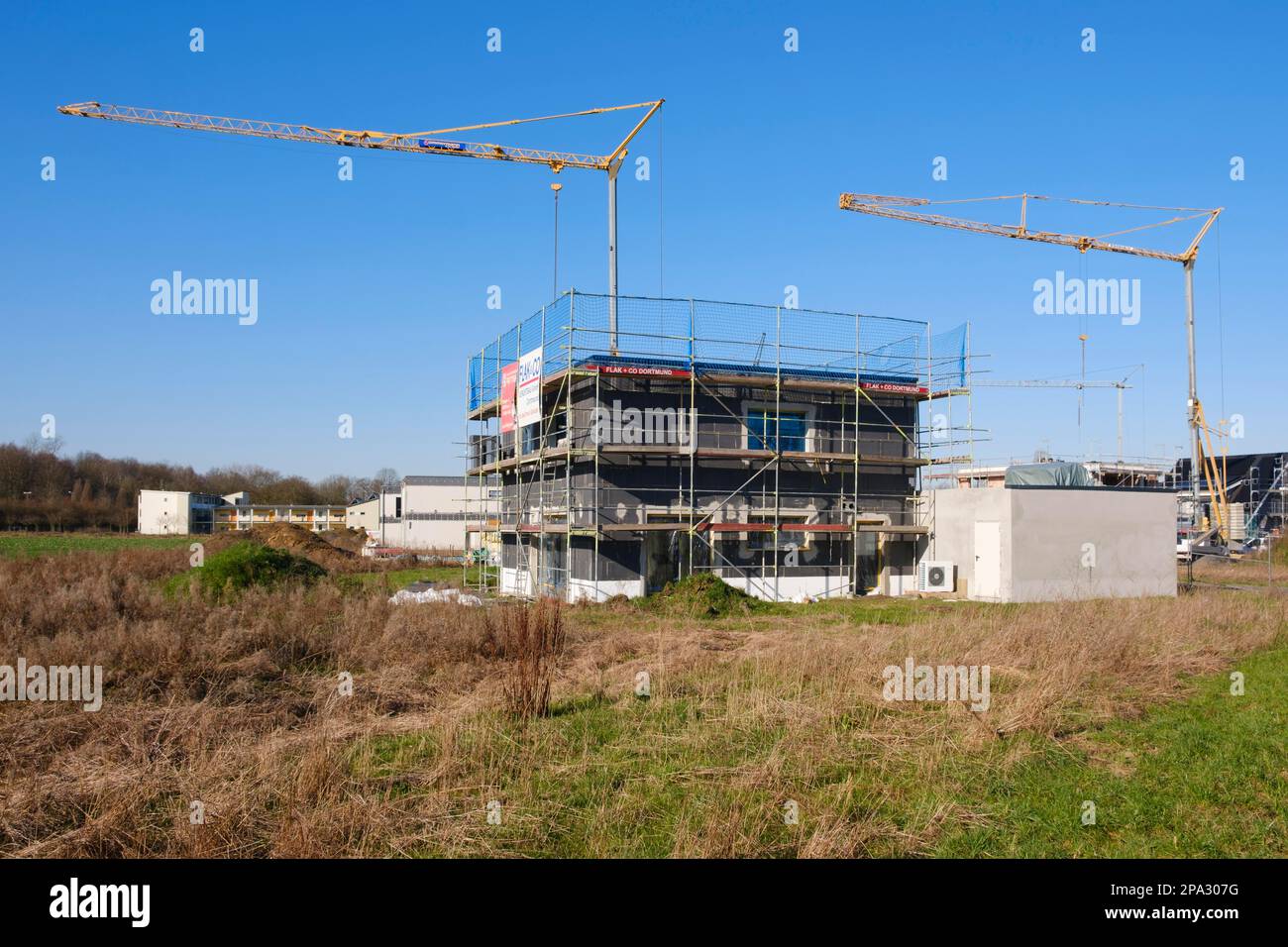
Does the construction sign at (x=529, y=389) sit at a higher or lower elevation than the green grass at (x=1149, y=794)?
higher

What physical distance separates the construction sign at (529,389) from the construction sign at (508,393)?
1.85 feet

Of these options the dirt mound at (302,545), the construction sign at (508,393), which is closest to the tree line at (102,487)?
the dirt mound at (302,545)

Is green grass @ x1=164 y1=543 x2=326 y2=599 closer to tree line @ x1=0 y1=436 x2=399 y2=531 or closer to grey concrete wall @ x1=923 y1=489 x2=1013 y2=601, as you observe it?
grey concrete wall @ x1=923 y1=489 x2=1013 y2=601

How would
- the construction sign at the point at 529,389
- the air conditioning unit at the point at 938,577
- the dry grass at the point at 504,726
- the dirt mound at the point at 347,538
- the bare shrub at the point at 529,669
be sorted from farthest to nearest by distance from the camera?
the dirt mound at the point at 347,538 < the air conditioning unit at the point at 938,577 < the construction sign at the point at 529,389 < the bare shrub at the point at 529,669 < the dry grass at the point at 504,726

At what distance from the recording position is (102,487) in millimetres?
87625

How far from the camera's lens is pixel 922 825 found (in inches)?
253

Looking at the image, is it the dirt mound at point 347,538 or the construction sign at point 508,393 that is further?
the dirt mound at point 347,538

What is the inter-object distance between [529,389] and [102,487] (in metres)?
82.6

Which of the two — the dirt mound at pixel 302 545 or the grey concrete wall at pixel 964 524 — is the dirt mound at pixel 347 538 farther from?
the grey concrete wall at pixel 964 524

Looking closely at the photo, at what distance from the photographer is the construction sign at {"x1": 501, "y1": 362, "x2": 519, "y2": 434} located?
24.5 m

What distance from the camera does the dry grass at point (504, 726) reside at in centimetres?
609

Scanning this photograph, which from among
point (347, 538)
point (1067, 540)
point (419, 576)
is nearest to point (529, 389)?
point (419, 576)

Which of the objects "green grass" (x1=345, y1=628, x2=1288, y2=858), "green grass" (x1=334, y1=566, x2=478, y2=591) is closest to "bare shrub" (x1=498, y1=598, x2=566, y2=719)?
"green grass" (x1=345, y1=628, x2=1288, y2=858)

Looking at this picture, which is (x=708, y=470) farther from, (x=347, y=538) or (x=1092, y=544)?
(x=347, y=538)
